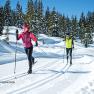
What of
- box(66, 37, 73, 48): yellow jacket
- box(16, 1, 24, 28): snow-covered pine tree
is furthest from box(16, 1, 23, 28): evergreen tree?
box(66, 37, 73, 48): yellow jacket

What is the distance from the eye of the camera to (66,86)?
30.5ft

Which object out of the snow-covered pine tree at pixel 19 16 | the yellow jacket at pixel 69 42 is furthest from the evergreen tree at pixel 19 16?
the yellow jacket at pixel 69 42

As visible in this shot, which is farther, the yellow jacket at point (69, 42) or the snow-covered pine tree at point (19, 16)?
the snow-covered pine tree at point (19, 16)

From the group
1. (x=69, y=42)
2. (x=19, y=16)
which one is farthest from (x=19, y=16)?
(x=69, y=42)

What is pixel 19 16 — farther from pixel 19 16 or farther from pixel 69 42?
pixel 69 42

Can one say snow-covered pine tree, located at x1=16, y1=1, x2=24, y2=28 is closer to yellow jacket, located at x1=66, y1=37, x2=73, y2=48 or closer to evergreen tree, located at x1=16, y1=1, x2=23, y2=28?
evergreen tree, located at x1=16, y1=1, x2=23, y2=28

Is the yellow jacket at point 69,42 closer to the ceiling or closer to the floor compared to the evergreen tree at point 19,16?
closer to the floor

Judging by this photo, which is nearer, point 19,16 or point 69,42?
point 69,42

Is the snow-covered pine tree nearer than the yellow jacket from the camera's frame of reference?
No

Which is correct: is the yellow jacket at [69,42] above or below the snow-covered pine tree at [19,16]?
below

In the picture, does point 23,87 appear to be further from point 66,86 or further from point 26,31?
point 26,31

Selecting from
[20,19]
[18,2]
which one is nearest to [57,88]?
[20,19]

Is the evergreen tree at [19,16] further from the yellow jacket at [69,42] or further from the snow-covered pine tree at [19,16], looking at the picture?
the yellow jacket at [69,42]

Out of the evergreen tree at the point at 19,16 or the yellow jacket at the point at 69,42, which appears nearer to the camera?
the yellow jacket at the point at 69,42
